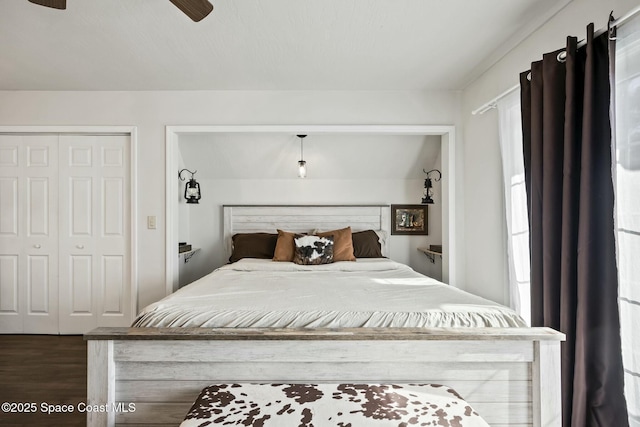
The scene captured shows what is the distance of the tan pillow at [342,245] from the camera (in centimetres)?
386

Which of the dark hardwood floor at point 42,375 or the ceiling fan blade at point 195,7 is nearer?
the ceiling fan blade at point 195,7

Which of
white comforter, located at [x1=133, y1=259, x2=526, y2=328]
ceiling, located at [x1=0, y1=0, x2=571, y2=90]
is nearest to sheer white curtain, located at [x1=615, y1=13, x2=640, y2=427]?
white comforter, located at [x1=133, y1=259, x2=526, y2=328]

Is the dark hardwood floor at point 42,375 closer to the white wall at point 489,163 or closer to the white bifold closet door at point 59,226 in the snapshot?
the white bifold closet door at point 59,226

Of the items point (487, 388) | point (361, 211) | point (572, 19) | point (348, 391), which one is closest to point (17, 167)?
point (361, 211)

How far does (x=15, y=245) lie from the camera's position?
3.68 meters

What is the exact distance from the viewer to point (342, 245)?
12.9 ft

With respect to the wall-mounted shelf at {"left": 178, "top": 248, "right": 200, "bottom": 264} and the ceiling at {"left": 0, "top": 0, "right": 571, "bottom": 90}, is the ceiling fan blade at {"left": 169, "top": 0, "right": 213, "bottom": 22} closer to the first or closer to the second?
the ceiling at {"left": 0, "top": 0, "right": 571, "bottom": 90}

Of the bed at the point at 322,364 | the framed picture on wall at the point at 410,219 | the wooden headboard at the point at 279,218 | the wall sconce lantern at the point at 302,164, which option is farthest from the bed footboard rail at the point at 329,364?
the framed picture on wall at the point at 410,219

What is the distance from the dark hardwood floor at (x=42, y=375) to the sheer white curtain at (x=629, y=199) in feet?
9.10

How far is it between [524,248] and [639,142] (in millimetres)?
1005

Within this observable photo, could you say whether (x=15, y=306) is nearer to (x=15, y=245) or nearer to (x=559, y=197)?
(x=15, y=245)

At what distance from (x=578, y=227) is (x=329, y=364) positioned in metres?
1.32

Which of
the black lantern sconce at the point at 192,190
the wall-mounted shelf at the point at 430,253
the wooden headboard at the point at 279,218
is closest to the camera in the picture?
the wall-mounted shelf at the point at 430,253

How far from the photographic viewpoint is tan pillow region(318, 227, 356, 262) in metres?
3.86
